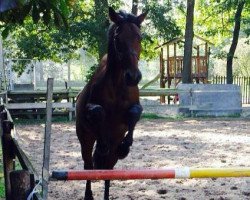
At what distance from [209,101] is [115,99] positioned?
13.9 meters

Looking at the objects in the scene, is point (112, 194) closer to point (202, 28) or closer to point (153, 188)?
point (153, 188)

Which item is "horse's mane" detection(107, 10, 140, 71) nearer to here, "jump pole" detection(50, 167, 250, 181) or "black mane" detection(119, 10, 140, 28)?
"black mane" detection(119, 10, 140, 28)

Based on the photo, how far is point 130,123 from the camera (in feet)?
15.2

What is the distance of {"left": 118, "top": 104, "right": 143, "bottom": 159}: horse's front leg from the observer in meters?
4.57

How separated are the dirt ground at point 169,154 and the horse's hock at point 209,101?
143cm

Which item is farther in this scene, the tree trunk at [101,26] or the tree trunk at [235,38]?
the tree trunk at [235,38]

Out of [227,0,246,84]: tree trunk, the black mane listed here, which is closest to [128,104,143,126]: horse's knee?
the black mane

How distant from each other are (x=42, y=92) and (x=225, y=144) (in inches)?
344

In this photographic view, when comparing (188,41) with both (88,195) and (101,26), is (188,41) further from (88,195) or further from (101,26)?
(88,195)

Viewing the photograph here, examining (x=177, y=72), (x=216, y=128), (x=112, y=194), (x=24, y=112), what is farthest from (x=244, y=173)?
(x=177, y=72)

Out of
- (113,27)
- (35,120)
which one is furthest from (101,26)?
(113,27)

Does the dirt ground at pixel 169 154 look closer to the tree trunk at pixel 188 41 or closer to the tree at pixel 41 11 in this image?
the tree at pixel 41 11

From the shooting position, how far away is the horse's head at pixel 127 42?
404 centimetres

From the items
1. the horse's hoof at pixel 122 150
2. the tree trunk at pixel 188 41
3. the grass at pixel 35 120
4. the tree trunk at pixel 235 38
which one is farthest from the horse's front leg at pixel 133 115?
the tree trunk at pixel 235 38
